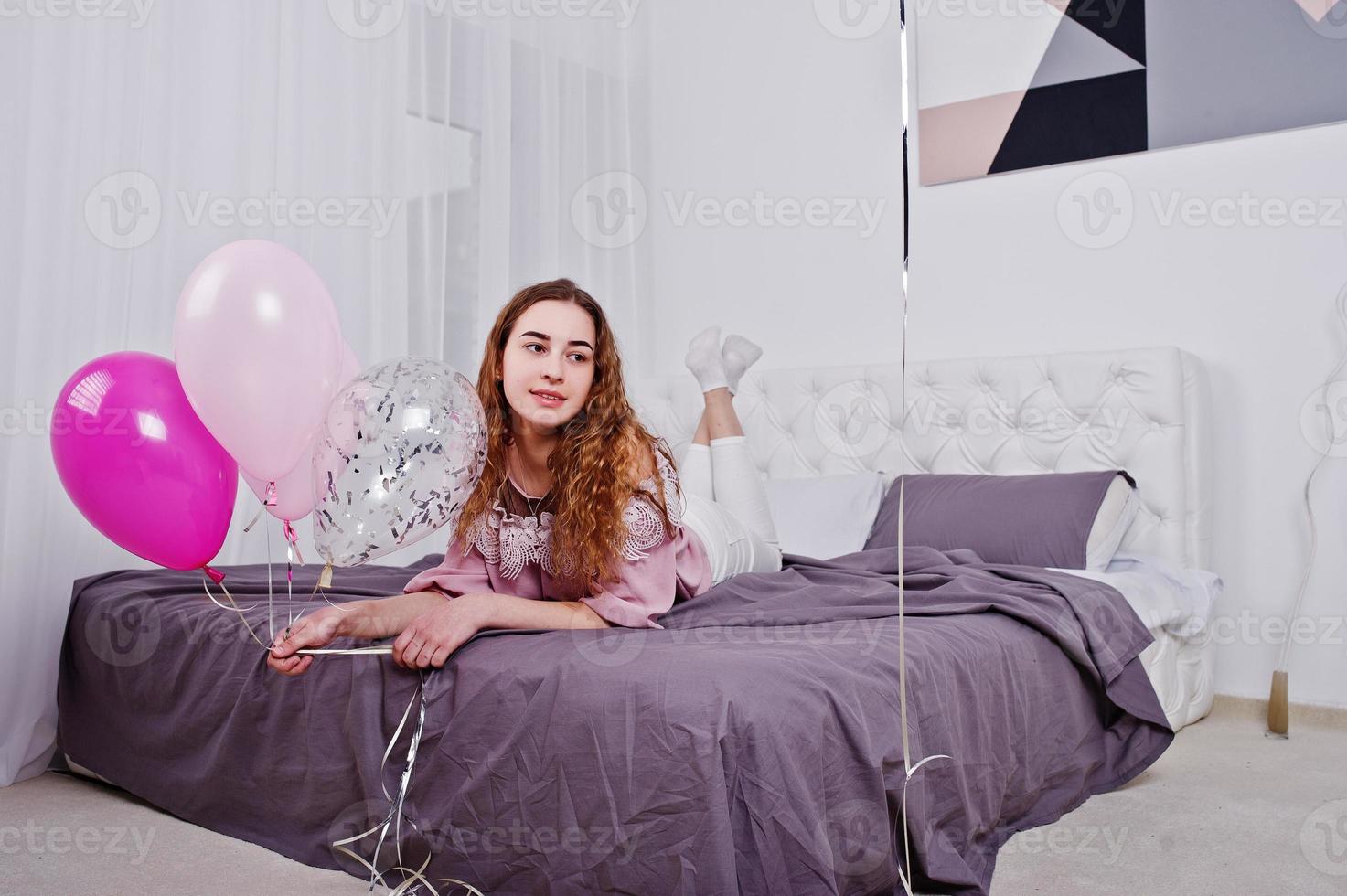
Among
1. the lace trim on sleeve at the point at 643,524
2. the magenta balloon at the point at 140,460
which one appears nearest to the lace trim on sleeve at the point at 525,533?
the lace trim on sleeve at the point at 643,524

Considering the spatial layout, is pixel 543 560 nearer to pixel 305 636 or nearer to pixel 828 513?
pixel 305 636

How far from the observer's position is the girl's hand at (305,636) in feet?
5.47

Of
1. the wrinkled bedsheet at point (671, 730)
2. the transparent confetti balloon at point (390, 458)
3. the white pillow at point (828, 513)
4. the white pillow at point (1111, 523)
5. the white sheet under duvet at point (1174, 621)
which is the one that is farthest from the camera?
the white pillow at point (828, 513)

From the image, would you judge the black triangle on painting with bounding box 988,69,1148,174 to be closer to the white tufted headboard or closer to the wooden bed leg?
the white tufted headboard

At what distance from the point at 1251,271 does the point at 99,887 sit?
310cm

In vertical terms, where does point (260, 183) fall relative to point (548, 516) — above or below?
above

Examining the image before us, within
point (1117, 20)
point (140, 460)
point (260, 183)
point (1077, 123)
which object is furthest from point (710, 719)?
point (1117, 20)

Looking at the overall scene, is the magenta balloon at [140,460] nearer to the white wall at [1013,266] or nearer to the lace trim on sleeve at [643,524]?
the lace trim on sleeve at [643,524]

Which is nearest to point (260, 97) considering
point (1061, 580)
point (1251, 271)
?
point (1061, 580)

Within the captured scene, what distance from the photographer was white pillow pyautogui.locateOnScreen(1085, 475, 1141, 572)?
9.27ft

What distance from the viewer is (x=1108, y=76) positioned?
3.26 m

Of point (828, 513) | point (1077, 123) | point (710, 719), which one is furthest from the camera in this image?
point (1077, 123)

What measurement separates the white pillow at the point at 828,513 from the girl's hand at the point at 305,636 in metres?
1.71

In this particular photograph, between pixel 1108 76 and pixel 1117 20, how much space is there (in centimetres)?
16
